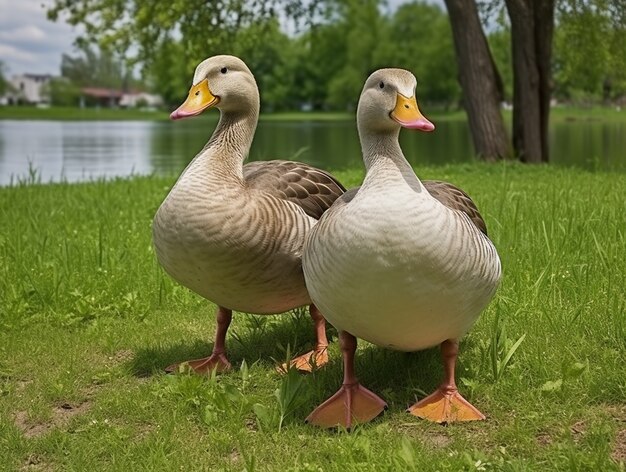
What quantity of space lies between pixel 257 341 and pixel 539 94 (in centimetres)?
1088

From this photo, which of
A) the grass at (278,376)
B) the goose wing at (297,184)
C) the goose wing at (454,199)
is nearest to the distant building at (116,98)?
the grass at (278,376)

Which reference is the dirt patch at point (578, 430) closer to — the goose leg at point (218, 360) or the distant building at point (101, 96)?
the goose leg at point (218, 360)

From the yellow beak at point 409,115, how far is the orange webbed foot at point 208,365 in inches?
70.5

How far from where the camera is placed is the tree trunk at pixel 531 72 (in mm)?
13305

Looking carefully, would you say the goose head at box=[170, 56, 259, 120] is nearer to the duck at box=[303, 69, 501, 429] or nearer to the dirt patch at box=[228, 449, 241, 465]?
the duck at box=[303, 69, 501, 429]

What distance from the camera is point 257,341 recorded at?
467cm

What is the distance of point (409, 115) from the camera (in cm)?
312

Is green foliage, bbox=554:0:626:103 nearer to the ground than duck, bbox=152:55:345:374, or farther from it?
farther from it

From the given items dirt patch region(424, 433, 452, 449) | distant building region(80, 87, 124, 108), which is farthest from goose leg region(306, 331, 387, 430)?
distant building region(80, 87, 124, 108)

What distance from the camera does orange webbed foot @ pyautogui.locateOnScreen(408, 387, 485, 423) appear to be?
3.29m

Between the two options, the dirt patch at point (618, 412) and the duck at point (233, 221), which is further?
the duck at point (233, 221)

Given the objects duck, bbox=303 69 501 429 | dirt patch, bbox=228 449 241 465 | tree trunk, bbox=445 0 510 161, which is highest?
tree trunk, bbox=445 0 510 161

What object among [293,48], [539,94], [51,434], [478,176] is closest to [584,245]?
[51,434]

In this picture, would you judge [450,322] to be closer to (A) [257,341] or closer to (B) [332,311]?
(B) [332,311]
